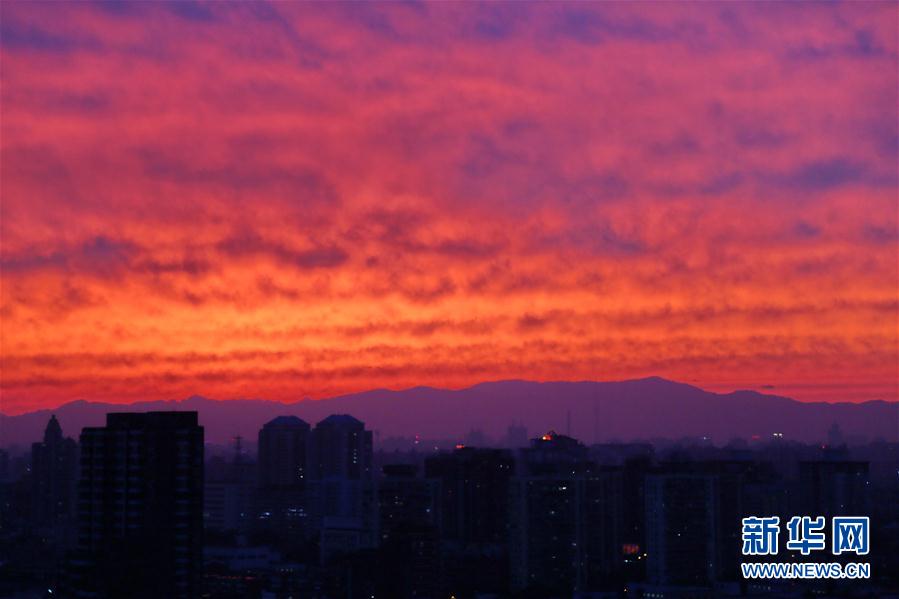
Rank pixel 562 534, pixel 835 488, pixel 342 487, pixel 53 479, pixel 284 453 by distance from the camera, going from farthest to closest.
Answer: pixel 284 453
pixel 342 487
pixel 53 479
pixel 835 488
pixel 562 534

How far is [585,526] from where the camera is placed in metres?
40.8

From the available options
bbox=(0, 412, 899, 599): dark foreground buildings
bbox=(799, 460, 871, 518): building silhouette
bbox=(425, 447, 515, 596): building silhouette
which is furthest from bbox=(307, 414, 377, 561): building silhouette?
bbox=(799, 460, 871, 518): building silhouette

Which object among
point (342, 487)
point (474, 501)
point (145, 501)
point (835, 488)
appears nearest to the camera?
point (145, 501)

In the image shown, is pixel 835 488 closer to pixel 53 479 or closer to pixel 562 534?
pixel 562 534

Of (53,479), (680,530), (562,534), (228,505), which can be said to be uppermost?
(53,479)

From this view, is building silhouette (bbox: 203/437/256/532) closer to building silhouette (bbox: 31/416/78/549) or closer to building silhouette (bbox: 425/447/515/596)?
building silhouette (bbox: 31/416/78/549)

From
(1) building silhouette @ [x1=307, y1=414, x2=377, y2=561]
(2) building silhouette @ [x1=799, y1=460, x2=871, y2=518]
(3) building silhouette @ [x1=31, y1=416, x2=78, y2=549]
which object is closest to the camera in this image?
(1) building silhouette @ [x1=307, y1=414, x2=377, y2=561]

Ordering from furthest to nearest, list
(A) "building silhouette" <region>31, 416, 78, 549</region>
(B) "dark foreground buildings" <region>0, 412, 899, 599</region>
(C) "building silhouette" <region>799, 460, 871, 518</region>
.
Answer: (A) "building silhouette" <region>31, 416, 78, 549</region>, (C) "building silhouette" <region>799, 460, 871, 518</region>, (B) "dark foreground buildings" <region>0, 412, 899, 599</region>

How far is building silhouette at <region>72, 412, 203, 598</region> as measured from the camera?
25.6 metres

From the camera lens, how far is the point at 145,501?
26.3 m

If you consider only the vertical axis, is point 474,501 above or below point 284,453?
below

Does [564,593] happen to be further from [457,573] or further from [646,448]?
[646,448]

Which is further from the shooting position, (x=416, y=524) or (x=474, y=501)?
(x=474, y=501)

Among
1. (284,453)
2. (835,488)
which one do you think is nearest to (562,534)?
(835,488)
